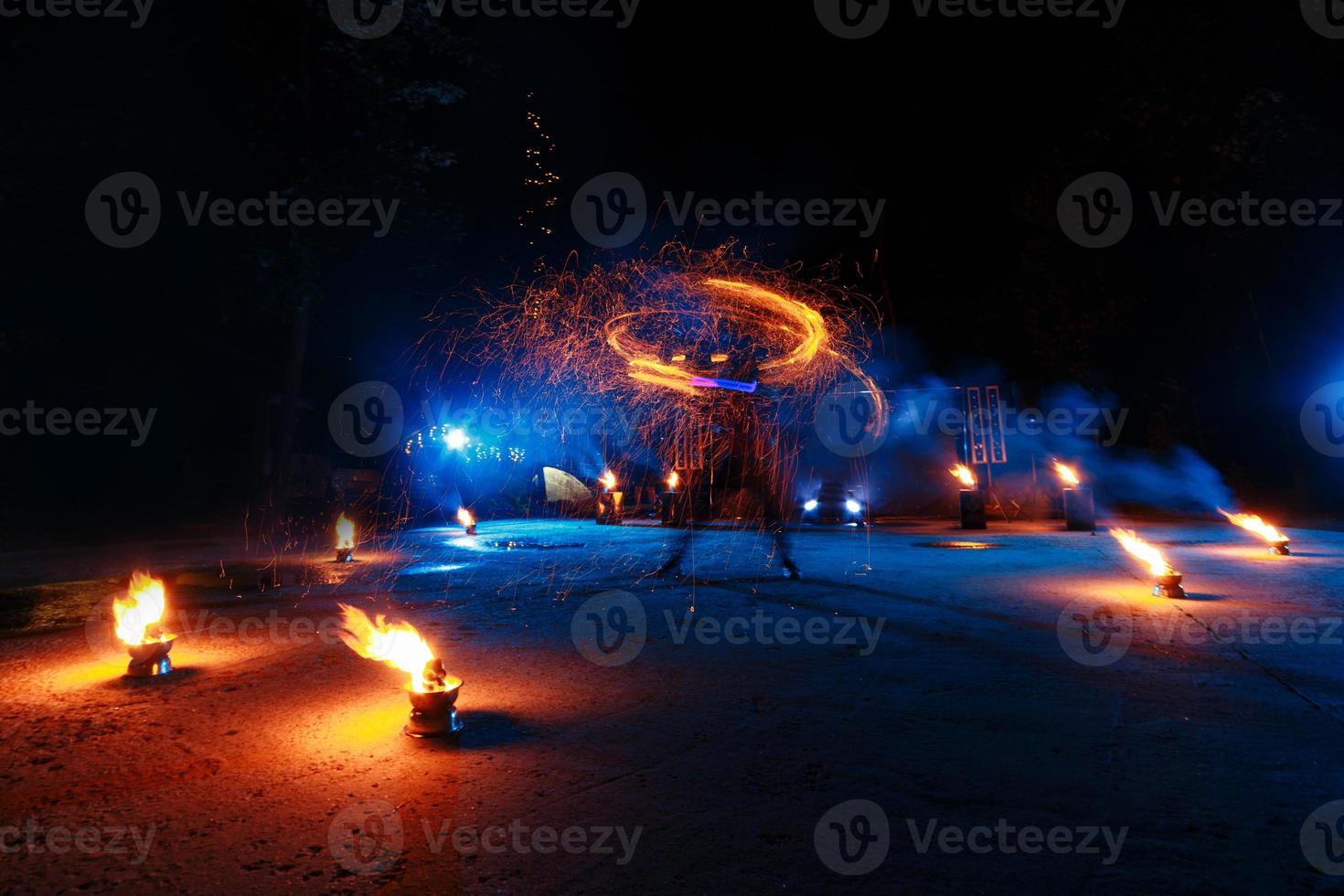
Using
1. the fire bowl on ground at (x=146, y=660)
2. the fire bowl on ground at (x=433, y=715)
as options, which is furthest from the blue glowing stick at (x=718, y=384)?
the fire bowl on ground at (x=433, y=715)

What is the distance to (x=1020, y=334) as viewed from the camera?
23.9 meters

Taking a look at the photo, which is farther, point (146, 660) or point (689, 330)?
point (689, 330)

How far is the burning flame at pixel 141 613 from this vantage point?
18.5ft

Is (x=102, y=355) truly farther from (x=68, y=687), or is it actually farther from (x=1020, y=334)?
(x=1020, y=334)

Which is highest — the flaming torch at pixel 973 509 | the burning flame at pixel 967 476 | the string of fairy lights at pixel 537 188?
the string of fairy lights at pixel 537 188

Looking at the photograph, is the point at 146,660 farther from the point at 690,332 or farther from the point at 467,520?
the point at 467,520

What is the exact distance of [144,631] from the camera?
5.68m

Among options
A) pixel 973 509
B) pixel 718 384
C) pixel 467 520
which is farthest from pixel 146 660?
pixel 973 509

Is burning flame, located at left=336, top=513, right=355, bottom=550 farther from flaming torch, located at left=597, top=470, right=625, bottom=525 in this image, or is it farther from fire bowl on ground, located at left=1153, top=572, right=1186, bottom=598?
fire bowl on ground, located at left=1153, top=572, right=1186, bottom=598

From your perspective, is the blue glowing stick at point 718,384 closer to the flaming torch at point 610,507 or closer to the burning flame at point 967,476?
the flaming torch at point 610,507

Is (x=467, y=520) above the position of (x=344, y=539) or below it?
above

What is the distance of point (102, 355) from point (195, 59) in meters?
7.49

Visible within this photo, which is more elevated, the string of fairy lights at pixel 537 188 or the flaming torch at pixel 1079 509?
the string of fairy lights at pixel 537 188

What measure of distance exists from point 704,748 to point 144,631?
4.60m
